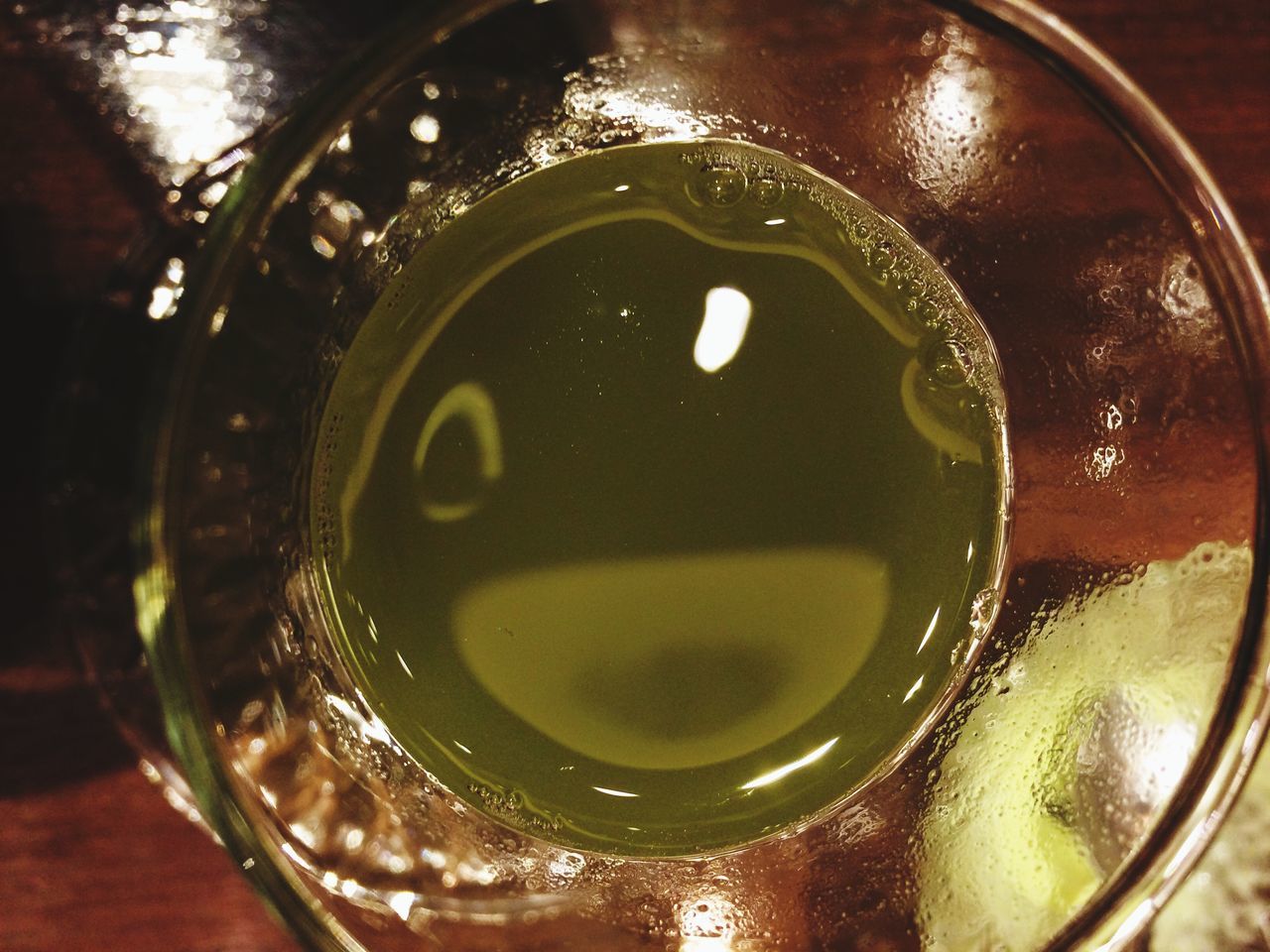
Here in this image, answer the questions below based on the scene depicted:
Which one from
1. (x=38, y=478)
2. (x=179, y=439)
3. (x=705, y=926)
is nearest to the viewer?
(x=179, y=439)

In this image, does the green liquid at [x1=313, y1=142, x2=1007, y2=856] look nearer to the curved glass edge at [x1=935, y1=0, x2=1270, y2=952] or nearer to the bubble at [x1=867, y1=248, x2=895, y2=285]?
the bubble at [x1=867, y1=248, x2=895, y2=285]

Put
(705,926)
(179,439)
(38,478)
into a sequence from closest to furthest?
1. (179,439)
2. (705,926)
3. (38,478)

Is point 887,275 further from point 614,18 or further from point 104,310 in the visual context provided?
point 104,310

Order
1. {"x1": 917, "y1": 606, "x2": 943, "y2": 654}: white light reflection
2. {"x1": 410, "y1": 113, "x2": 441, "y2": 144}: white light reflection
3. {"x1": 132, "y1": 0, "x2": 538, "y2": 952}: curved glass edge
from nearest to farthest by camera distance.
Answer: {"x1": 132, "y1": 0, "x2": 538, "y2": 952}: curved glass edge → {"x1": 410, "y1": 113, "x2": 441, "y2": 144}: white light reflection → {"x1": 917, "y1": 606, "x2": 943, "y2": 654}: white light reflection

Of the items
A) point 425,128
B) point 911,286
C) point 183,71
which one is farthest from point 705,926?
point 183,71

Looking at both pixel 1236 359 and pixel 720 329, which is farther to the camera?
pixel 720 329

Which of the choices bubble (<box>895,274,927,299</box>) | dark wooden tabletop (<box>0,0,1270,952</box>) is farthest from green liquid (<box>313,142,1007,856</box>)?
dark wooden tabletop (<box>0,0,1270,952</box>)

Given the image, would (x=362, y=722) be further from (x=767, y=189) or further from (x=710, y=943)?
(x=767, y=189)

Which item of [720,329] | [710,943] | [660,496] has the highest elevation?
[720,329]
